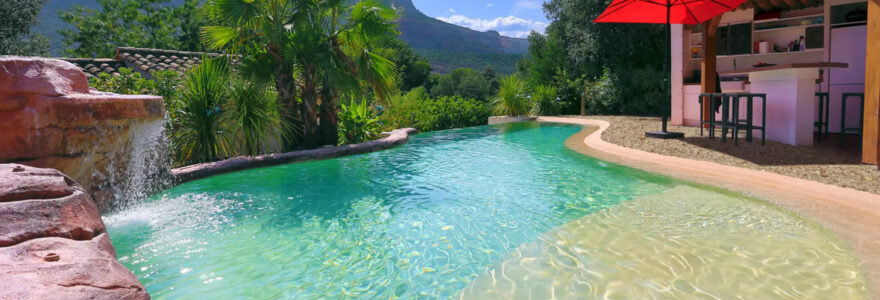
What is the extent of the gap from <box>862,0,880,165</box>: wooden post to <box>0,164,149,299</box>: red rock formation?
6299 millimetres

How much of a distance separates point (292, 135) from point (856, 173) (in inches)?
301

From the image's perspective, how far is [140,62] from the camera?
11.1m

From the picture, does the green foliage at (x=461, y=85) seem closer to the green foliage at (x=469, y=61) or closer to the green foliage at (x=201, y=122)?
the green foliage at (x=469, y=61)

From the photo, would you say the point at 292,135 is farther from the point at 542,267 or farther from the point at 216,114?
the point at 542,267

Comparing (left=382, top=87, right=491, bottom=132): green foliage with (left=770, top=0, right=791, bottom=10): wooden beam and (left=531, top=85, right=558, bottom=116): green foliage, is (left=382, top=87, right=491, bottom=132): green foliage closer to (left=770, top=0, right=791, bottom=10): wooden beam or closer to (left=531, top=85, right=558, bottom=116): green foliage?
(left=531, top=85, right=558, bottom=116): green foliage

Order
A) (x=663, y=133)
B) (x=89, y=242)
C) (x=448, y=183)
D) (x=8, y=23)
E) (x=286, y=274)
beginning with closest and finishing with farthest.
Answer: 1. (x=89, y=242)
2. (x=286, y=274)
3. (x=448, y=183)
4. (x=663, y=133)
5. (x=8, y=23)

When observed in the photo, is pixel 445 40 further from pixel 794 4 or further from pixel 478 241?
pixel 478 241

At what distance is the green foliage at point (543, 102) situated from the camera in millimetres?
17234

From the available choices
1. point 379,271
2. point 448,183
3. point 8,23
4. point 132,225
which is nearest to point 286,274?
point 379,271

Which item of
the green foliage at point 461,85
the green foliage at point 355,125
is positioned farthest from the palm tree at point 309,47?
the green foliage at point 461,85

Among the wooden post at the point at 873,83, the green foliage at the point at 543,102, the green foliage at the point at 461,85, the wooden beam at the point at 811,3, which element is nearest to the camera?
the wooden post at the point at 873,83

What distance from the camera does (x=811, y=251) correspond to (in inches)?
121

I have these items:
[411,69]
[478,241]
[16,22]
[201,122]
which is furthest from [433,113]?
[411,69]

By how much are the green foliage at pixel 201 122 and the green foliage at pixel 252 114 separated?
0.22 m
